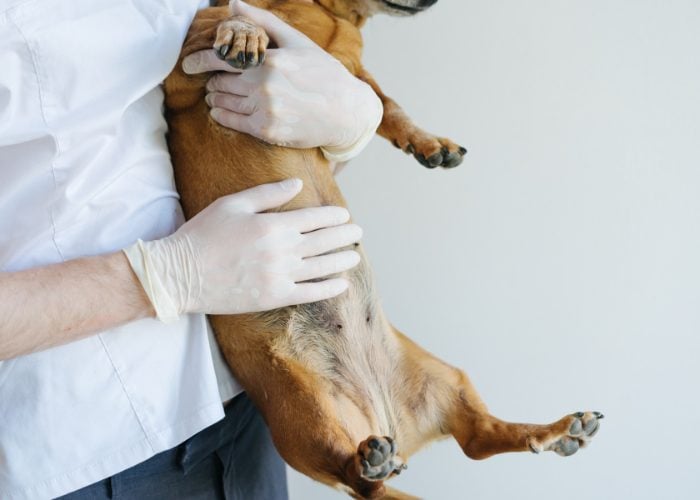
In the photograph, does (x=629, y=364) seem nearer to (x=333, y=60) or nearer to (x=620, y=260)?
(x=620, y=260)

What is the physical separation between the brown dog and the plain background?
501 mm

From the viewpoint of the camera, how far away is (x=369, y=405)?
1267 mm

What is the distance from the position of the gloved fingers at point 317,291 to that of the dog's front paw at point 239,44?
36cm

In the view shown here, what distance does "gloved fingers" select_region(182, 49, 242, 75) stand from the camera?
1182 mm

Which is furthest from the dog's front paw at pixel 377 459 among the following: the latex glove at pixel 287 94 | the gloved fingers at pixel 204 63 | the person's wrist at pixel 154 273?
the gloved fingers at pixel 204 63

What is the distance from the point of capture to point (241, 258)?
3.58 ft

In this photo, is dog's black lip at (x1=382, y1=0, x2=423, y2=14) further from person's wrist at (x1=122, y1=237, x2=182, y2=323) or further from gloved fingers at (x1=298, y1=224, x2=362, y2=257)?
person's wrist at (x1=122, y1=237, x2=182, y2=323)

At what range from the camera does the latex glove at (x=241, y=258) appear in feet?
3.39

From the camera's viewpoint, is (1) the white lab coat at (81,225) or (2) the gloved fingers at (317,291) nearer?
(1) the white lab coat at (81,225)

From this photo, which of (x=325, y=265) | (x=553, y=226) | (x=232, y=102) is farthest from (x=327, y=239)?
(x=553, y=226)

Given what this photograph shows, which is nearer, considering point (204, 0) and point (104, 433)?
point (104, 433)

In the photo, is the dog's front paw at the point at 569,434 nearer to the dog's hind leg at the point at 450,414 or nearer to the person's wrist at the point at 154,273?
the dog's hind leg at the point at 450,414

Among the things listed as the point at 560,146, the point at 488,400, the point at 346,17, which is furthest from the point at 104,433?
the point at 560,146

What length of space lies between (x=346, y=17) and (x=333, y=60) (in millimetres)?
323
